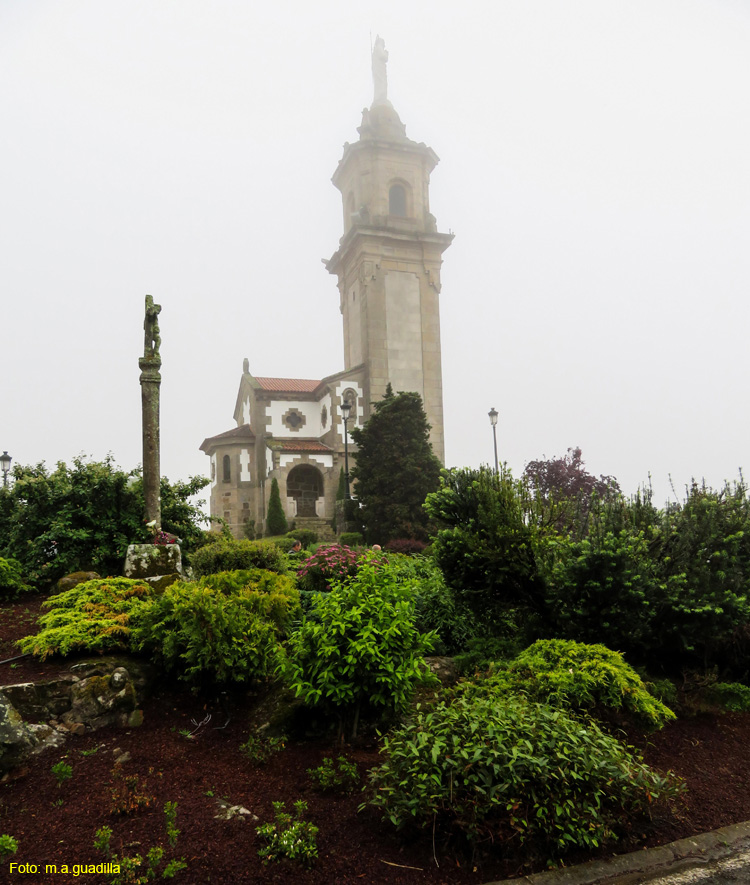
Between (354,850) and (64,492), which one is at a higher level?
(64,492)

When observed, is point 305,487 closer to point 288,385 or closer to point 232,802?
point 288,385

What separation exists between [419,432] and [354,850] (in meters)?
26.8

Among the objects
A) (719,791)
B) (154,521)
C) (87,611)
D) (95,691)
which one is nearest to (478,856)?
(719,791)

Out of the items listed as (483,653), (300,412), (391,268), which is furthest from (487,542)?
(391,268)

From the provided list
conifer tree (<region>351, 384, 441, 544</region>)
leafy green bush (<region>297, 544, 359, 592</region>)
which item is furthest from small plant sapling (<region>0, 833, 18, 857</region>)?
conifer tree (<region>351, 384, 441, 544</region>)

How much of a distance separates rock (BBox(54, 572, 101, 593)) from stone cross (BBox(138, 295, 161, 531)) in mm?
1473

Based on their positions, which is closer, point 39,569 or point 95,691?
point 95,691

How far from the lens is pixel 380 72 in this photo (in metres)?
47.4

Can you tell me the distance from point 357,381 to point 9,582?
2886cm

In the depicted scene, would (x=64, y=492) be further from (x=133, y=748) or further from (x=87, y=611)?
(x=133, y=748)

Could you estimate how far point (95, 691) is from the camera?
703 centimetres

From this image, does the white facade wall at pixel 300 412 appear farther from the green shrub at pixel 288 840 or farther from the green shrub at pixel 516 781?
the green shrub at pixel 288 840

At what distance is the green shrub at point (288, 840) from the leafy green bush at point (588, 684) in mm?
2566

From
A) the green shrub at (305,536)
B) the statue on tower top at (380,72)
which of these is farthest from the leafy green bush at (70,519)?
the statue on tower top at (380,72)
